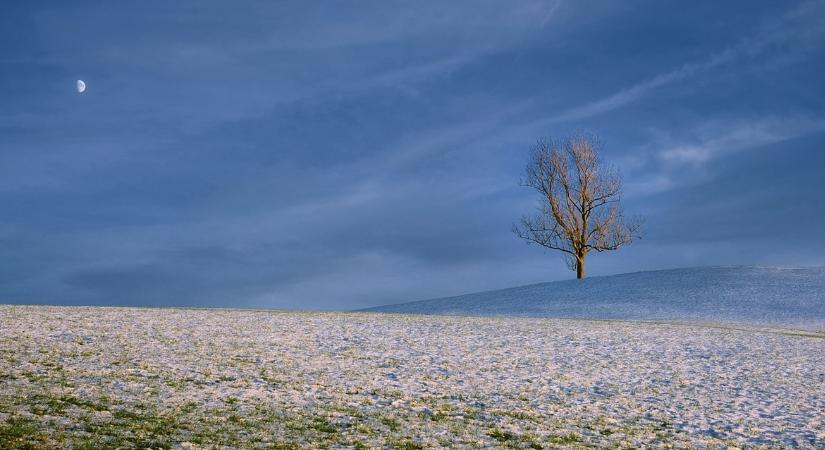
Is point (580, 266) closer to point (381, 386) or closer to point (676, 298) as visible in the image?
point (676, 298)

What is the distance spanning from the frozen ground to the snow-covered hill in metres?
12.1

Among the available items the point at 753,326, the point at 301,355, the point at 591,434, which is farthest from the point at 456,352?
the point at 753,326

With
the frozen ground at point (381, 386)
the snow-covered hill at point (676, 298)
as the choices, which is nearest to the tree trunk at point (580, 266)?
the snow-covered hill at point (676, 298)

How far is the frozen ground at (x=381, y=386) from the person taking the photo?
10859 millimetres

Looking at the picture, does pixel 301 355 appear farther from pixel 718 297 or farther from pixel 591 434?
pixel 718 297

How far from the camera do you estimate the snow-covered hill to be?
37.2 metres

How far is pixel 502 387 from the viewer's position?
1534 centimetres

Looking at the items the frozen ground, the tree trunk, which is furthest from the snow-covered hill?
the frozen ground

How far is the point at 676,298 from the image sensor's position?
4284 cm

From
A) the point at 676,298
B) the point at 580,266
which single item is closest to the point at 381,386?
the point at 676,298

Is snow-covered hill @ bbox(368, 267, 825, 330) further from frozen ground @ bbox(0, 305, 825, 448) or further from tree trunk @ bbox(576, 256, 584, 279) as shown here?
frozen ground @ bbox(0, 305, 825, 448)

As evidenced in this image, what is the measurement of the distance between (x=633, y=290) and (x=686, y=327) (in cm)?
1653

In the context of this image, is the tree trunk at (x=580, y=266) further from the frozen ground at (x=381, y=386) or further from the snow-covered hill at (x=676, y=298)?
the frozen ground at (x=381, y=386)

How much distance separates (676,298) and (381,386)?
107 feet
